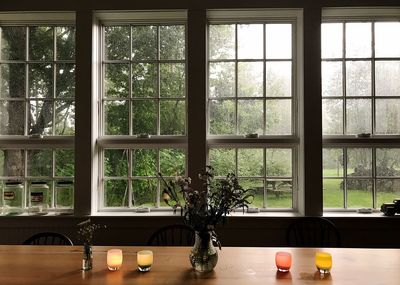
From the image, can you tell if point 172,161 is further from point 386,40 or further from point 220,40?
point 386,40

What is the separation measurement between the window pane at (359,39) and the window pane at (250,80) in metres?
0.87

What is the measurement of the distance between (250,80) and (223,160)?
79cm

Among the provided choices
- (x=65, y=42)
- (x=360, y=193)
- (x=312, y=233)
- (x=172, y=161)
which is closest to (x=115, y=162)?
(x=172, y=161)

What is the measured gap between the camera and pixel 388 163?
3.04 meters

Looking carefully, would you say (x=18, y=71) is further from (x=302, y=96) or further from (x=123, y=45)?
(x=302, y=96)

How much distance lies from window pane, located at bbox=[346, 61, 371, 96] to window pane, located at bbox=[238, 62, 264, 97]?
81cm

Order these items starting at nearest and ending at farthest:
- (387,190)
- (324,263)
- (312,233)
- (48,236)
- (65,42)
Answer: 1. (324,263)
2. (48,236)
3. (312,233)
4. (387,190)
5. (65,42)

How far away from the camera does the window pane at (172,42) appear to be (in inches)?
122

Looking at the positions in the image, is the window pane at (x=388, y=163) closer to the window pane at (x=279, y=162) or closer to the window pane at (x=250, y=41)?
the window pane at (x=279, y=162)

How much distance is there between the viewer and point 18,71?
10.3ft

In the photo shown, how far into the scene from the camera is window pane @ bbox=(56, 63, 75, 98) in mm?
3125

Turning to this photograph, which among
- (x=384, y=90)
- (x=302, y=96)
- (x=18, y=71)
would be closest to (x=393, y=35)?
(x=384, y=90)

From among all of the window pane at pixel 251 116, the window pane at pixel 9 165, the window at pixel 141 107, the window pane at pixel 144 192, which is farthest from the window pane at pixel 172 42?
the window pane at pixel 9 165

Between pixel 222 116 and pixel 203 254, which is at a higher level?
pixel 222 116
